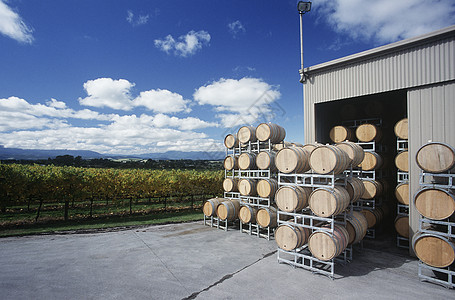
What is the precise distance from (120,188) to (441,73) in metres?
16.4

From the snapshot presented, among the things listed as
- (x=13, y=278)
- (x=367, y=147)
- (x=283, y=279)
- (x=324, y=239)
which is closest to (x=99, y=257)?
(x=13, y=278)

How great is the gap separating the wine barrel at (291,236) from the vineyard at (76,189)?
1127cm

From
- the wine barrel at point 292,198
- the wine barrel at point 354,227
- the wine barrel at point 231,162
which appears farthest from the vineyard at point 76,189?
the wine barrel at point 354,227

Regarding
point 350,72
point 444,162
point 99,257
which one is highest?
point 350,72

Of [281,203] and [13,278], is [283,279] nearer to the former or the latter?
[281,203]

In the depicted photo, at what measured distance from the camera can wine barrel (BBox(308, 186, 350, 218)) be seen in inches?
236

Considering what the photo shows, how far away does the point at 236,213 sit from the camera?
1050cm

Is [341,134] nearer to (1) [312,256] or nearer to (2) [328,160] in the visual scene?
(2) [328,160]

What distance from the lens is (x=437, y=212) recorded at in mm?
5871

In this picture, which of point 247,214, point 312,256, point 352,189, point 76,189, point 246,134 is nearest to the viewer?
A: point 312,256

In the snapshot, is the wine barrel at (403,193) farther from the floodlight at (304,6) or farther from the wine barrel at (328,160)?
the floodlight at (304,6)

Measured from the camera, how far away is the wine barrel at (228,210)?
10.3 m

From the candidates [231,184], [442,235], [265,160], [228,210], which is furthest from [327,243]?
[231,184]

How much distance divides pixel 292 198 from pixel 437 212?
3.43m
